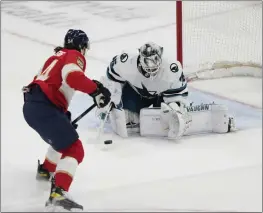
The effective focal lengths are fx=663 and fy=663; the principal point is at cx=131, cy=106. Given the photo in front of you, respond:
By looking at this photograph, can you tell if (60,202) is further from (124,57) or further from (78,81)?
(124,57)

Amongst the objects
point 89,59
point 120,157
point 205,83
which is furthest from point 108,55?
point 120,157

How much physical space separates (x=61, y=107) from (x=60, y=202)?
1.19 feet

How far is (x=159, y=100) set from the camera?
3150 mm

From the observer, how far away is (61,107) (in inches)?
94.7

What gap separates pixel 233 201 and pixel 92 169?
24.5 inches

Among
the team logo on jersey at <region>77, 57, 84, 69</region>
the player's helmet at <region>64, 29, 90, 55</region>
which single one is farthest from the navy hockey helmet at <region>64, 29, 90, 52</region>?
the team logo on jersey at <region>77, 57, 84, 69</region>

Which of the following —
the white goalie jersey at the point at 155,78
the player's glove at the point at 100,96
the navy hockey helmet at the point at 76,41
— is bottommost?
the white goalie jersey at the point at 155,78

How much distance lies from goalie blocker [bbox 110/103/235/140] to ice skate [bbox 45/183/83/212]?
0.84 m

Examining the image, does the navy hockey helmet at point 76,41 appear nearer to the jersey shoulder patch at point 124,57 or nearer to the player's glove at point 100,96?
the player's glove at point 100,96

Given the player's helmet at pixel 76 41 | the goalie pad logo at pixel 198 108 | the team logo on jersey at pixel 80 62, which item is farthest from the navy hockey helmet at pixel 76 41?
the goalie pad logo at pixel 198 108

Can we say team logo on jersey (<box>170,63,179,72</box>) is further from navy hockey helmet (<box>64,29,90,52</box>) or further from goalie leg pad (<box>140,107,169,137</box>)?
navy hockey helmet (<box>64,29,90,52</box>)

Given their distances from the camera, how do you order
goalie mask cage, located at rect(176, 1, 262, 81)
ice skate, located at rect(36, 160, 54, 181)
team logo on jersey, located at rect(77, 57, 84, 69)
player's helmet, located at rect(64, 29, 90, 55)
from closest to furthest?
1. team logo on jersey, located at rect(77, 57, 84, 69)
2. player's helmet, located at rect(64, 29, 90, 55)
3. ice skate, located at rect(36, 160, 54, 181)
4. goalie mask cage, located at rect(176, 1, 262, 81)

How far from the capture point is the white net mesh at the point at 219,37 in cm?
376

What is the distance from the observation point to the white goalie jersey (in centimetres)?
302
